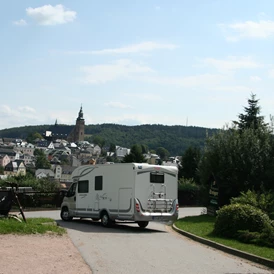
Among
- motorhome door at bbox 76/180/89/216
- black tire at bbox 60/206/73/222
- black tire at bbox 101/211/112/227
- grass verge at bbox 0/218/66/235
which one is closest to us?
grass verge at bbox 0/218/66/235

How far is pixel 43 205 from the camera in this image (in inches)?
1280

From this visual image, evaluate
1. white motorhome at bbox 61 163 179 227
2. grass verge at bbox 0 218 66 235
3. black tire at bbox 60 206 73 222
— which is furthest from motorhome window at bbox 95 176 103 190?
grass verge at bbox 0 218 66 235

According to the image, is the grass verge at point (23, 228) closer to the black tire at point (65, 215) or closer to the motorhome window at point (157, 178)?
the motorhome window at point (157, 178)

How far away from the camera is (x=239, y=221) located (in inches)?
631

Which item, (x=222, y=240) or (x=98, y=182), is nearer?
(x=222, y=240)

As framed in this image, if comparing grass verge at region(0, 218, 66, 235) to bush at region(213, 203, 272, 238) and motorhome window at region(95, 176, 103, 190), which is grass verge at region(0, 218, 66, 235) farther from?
bush at region(213, 203, 272, 238)

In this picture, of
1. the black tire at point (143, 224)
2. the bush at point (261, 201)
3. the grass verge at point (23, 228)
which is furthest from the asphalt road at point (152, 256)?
the bush at point (261, 201)

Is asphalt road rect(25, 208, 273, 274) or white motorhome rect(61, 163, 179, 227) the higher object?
white motorhome rect(61, 163, 179, 227)

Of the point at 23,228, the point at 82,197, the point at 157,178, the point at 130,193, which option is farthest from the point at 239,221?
the point at 82,197

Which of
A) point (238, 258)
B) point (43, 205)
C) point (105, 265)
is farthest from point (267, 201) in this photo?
point (43, 205)

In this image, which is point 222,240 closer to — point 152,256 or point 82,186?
point 152,256

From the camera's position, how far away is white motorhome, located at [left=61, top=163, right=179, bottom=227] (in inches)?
738

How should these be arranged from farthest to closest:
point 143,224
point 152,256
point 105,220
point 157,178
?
1. point 143,224
2. point 105,220
3. point 157,178
4. point 152,256

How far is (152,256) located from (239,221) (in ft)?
16.5
